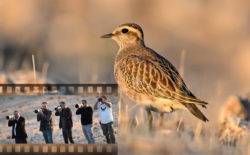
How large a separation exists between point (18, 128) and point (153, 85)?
252cm

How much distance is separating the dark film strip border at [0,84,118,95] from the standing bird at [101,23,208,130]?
15.0 inches

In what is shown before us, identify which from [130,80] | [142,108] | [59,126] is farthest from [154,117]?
[59,126]

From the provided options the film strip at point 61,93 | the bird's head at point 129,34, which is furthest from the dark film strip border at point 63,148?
the bird's head at point 129,34

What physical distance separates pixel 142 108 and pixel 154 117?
0.59m

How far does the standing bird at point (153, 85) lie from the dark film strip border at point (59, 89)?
0.38m

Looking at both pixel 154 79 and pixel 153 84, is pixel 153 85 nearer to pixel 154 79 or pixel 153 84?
pixel 153 84

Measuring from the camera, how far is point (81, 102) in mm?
6219

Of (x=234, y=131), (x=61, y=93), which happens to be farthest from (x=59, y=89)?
(x=234, y=131)

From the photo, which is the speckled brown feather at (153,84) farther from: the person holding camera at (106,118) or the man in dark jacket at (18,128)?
the man in dark jacket at (18,128)

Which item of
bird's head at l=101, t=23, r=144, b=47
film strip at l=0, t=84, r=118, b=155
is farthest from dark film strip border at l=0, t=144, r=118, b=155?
bird's head at l=101, t=23, r=144, b=47

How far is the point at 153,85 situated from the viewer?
6.59m

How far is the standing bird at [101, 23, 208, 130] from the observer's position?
6.41 metres

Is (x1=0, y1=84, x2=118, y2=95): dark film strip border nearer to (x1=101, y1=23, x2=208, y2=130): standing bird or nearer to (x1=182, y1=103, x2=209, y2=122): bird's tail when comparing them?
(x1=101, y1=23, x2=208, y2=130): standing bird

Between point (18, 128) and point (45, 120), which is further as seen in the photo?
point (18, 128)
